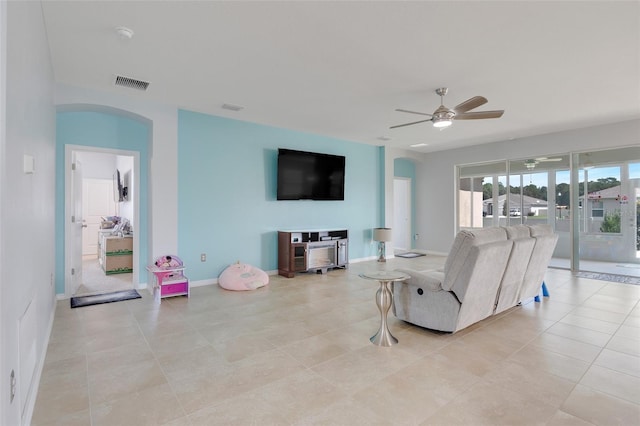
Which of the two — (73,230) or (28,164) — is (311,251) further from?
(28,164)

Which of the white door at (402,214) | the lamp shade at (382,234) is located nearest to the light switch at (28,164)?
the lamp shade at (382,234)

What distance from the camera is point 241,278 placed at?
512cm

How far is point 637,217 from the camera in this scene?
6.01 metres

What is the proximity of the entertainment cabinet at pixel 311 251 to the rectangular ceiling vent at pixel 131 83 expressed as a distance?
3.12m

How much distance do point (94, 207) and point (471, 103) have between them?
8551mm

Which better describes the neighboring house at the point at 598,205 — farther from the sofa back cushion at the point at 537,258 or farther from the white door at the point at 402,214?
the white door at the point at 402,214

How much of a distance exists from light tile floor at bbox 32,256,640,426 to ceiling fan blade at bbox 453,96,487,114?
95.1 inches

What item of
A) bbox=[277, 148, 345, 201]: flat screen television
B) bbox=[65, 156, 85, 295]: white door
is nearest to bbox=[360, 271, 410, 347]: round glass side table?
bbox=[277, 148, 345, 201]: flat screen television

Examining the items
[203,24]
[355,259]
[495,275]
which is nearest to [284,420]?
[495,275]

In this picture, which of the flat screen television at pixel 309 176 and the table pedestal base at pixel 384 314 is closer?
the table pedestal base at pixel 384 314

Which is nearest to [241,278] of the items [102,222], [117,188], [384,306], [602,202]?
[384,306]

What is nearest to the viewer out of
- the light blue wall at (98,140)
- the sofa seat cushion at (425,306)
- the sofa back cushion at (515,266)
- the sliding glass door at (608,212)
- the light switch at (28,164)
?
the light switch at (28,164)

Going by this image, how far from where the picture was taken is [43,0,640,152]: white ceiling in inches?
103

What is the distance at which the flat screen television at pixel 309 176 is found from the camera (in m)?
6.13
